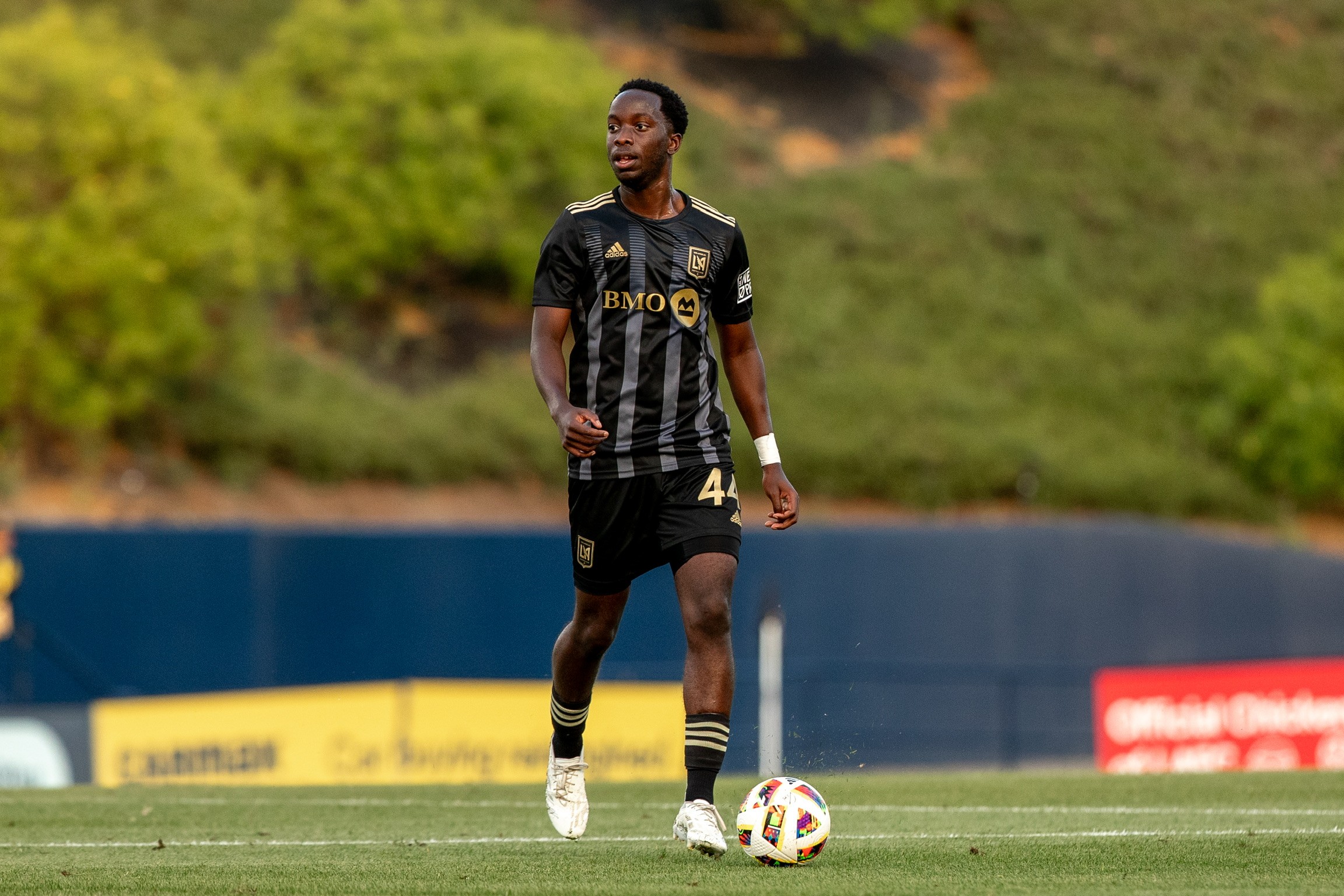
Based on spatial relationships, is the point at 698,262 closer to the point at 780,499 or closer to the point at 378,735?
the point at 780,499

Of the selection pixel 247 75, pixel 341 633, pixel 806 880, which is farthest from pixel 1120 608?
pixel 806 880

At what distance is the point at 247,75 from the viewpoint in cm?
3431

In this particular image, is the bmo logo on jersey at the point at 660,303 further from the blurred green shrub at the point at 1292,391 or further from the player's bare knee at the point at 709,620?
the blurred green shrub at the point at 1292,391

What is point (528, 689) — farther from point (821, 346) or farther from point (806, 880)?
point (821, 346)

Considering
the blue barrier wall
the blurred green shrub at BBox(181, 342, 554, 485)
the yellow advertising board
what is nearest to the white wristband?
the yellow advertising board

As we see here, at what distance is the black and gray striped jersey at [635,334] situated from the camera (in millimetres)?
6023

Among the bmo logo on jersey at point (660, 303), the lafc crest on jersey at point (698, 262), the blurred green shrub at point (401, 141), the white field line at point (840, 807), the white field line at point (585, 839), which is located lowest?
the white field line at point (585, 839)

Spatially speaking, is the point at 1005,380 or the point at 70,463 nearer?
the point at 70,463

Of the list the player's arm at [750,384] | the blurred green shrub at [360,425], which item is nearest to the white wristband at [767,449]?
the player's arm at [750,384]

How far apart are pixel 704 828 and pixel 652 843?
0.64 metres

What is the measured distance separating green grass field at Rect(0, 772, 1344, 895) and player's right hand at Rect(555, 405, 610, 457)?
132 cm

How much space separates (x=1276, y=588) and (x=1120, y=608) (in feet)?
10.9

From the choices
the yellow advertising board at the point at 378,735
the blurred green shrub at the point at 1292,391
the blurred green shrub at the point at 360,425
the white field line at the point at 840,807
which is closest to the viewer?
the white field line at the point at 840,807

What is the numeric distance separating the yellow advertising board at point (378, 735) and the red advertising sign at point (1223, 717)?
5539mm
